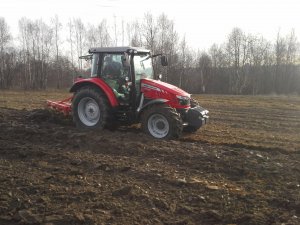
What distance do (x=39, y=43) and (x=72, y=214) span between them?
48709 millimetres

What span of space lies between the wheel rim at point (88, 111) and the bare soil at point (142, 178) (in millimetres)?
660

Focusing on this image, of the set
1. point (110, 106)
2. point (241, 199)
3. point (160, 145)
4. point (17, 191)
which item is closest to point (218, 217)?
point (241, 199)

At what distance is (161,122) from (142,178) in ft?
10.1

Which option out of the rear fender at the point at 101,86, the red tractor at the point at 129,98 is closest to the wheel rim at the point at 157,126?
the red tractor at the point at 129,98

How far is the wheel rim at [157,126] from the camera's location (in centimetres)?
865

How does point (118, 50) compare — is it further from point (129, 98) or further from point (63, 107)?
point (63, 107)

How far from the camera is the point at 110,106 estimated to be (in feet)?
30.3

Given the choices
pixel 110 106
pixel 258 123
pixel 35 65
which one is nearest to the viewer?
pixel 110 106

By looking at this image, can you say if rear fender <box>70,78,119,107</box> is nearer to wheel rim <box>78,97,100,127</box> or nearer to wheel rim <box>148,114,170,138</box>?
wheel rim <box>78,97,100,127</box>

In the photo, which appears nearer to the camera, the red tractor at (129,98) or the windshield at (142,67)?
the red tractor at (129,98)

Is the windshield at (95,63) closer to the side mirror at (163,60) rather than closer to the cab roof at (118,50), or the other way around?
the cab roof at (118,50)

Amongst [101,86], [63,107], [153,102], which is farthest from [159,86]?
[63,107]

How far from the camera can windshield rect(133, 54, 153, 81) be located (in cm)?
921

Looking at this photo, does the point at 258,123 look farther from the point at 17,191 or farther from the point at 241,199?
the point at 17,191
